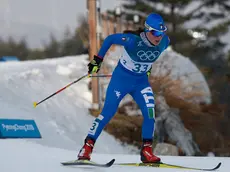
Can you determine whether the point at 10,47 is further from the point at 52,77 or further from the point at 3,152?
the point at 3,152

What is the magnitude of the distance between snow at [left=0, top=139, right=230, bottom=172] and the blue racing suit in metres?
0.52

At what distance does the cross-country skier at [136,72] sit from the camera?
5898mm

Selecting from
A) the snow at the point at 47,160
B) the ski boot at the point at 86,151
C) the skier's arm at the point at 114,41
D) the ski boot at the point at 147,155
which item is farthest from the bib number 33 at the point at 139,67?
the snow at the point at 47,160

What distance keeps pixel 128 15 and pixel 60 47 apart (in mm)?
18784

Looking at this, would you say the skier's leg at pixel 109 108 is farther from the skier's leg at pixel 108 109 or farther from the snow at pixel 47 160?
the snow at pixel 47 160

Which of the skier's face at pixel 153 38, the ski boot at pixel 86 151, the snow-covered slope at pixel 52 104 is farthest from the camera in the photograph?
the snow-covered slope at pixel 52 104

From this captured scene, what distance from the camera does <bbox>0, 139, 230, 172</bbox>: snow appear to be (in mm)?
5242

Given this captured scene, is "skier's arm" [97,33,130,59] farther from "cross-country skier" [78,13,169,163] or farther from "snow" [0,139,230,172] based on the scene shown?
"snow" [0,139,230,172]

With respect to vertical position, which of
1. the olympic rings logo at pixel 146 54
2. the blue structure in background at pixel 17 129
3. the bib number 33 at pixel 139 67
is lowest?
the blue structure in background at pixel 17 129

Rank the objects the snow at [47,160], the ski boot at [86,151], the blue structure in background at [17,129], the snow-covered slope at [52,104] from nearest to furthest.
A: the snow at [47,160], the ski boot at [86,151], the blue structure in background at [17,129], the snow-covered slope at [52,104]

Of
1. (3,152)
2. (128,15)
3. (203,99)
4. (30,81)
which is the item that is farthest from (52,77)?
(128,15)

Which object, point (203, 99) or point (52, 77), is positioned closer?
point (52, 77)

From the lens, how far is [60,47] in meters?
52.7

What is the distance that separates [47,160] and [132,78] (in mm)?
1172
